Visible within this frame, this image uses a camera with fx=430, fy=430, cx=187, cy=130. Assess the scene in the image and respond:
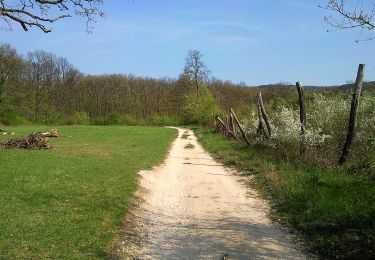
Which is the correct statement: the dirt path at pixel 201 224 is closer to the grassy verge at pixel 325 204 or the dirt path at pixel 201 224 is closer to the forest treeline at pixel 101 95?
the grassy verge at pixel 325 204

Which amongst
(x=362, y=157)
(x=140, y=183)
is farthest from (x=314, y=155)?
(x=140, y=183)

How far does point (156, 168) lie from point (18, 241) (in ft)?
39.4

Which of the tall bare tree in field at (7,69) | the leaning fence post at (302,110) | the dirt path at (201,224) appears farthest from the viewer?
the tall bare tree in field at (7,69)

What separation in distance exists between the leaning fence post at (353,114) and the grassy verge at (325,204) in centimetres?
85

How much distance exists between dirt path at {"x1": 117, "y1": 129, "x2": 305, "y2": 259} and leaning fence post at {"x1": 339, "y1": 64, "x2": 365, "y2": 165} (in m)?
3.40

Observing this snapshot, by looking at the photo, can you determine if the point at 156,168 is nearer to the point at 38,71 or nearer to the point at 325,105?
the point at 325,105

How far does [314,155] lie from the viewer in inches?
637

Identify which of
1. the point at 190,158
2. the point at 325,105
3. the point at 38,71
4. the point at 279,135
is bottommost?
the point at 190,158

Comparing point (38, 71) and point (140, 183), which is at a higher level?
point (38, 71)

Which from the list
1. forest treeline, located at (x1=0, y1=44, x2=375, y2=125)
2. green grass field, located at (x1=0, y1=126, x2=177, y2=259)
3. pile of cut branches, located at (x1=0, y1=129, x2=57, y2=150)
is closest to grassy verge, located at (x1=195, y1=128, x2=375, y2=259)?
green grass field, located at (x1=0, y1=126, x2=177, y2=259)

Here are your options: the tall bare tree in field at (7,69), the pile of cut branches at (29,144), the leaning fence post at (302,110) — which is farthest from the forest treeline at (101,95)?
the leaning fence post at (302,110)

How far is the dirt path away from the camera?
7.63m

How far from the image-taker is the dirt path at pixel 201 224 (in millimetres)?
7633

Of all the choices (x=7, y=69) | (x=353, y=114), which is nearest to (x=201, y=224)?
(x=353, y=114)
